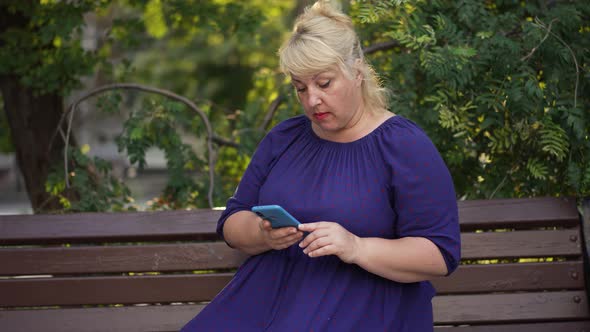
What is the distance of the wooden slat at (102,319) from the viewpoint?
3.58 m

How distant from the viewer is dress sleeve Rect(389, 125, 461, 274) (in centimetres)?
269

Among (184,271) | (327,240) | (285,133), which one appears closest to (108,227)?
(184,271)

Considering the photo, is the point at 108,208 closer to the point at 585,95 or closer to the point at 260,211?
the point at 260,211

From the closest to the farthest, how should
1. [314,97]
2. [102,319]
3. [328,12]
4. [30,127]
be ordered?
[314,97] < [328,12] < [102,319] < [30,127]

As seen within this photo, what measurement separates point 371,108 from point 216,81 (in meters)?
16.3

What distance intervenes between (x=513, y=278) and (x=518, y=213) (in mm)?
275

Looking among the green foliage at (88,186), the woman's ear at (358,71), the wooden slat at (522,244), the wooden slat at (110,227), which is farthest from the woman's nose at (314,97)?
the green foliage at (88,186)

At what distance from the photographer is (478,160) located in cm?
413

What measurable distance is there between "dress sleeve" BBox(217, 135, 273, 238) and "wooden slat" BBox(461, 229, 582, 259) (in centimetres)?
99

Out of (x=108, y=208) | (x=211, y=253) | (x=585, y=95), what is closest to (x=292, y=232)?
(x=211, y=253)

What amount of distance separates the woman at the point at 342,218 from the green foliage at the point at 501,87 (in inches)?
31.4

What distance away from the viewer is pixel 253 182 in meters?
3.12

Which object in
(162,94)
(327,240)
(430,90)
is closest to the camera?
(327,240)

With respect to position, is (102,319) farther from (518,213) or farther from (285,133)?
(518,213)
